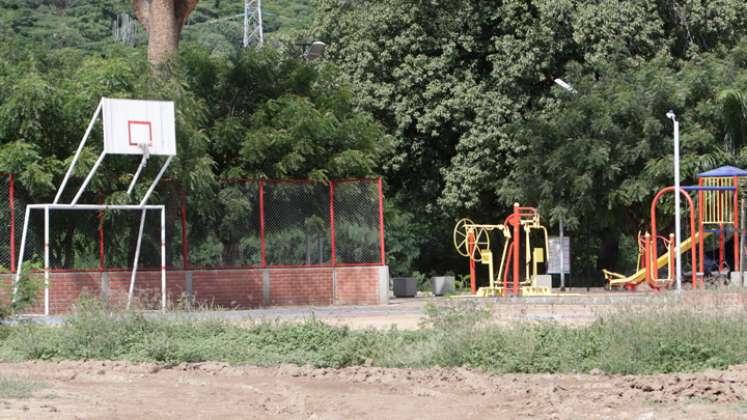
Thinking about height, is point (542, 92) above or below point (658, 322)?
above

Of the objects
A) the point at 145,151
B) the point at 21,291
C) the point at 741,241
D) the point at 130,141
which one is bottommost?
the point at 21,291

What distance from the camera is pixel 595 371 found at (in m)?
12.3

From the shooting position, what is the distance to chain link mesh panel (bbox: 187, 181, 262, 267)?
25938mm

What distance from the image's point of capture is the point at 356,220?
2780 cm

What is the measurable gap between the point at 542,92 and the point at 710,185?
8.35 metres

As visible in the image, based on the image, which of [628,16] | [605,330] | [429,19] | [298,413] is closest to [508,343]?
[605,330]

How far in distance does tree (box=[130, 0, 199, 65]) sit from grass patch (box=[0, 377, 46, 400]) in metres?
15.5

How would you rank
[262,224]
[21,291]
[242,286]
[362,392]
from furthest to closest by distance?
[262,224], [242,286], [21,291], [362,392]

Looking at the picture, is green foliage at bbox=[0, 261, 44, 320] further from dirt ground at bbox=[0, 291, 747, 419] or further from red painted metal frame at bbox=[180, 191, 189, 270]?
red painted metal frame at bbox=[180, 191, 189, 270]

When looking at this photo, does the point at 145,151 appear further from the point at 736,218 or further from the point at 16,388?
the point at 736,218

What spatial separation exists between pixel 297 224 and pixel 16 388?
15.7m

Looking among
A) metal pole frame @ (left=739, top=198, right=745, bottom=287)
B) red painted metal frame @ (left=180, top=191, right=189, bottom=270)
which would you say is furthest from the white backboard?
metal pole frame @ (left=739, top=198, right=745, bottom=287)

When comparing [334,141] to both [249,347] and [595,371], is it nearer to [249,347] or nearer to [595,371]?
[249,347]

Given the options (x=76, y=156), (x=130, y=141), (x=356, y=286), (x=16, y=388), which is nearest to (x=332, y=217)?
(x=356, y=286)
